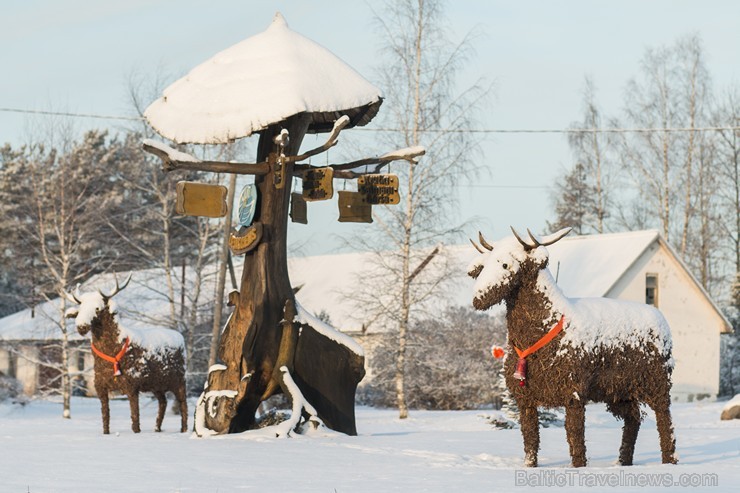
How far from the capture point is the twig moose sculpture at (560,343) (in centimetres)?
1061

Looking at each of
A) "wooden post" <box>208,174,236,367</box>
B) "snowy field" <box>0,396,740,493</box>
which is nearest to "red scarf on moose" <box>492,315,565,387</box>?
"snowy field" <box>0,396,740,493</box>

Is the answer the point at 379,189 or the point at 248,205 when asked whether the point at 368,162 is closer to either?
the point at 379,189

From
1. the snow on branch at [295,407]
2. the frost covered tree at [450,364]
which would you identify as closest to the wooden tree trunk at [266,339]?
the snow on branch at [295,407]

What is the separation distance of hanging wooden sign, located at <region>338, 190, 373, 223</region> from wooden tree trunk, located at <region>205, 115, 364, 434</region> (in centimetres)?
98

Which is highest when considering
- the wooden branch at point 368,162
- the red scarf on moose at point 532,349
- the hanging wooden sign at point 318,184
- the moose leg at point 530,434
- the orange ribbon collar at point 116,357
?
the wooden branch at point 368,162

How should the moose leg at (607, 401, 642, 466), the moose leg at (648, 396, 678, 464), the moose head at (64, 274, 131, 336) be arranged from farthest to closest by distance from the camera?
the moose head at (64, 274, 131, 336), the moose leg at (607, 401, 642, 466), the moose leg at (648, 396, 678, 464)

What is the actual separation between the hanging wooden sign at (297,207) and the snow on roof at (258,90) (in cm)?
127

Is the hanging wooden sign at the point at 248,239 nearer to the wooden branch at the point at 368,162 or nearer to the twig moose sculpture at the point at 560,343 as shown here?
the wooden branch at the point at 368,162

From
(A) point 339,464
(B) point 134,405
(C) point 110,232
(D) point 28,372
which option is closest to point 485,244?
(A) point 339,464

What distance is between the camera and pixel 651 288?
1437 inches

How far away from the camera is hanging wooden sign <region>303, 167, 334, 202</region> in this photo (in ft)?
47.5

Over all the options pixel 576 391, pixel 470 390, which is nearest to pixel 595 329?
pixel 576 391

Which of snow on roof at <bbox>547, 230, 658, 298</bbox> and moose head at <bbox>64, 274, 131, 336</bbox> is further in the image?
snow on roof at <bbox>547, 230, 658, 298</bbox>

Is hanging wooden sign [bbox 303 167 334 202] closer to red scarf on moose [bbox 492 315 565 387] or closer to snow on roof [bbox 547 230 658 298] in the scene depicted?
red scarf on moose [bbox 492 315 565 387]
